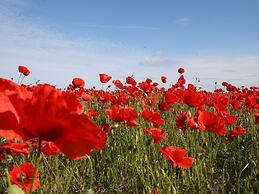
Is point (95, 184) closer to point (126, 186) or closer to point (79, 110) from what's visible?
point (126, 186)

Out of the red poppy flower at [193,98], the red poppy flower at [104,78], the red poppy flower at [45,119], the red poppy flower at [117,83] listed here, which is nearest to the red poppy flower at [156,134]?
the red poppy flower at [193,98]

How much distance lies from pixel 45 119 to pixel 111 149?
2.73 metres

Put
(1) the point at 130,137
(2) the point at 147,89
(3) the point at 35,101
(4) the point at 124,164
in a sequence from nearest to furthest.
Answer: (3) the point at 35,101
(4) the point at 124,164
(1) the point at 130,137
(2) the point at 147,89

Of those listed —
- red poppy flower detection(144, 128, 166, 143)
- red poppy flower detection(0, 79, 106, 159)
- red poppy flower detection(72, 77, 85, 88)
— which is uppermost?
red poppy flower detection(72, 77, 85, 88)

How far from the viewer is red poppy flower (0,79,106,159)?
0.93 meters

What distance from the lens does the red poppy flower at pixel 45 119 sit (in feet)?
3.04

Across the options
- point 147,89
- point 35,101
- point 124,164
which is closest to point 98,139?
point 35,101

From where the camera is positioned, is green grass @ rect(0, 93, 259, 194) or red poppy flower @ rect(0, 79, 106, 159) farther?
green grass @ rect(0, 93, 259, 194)

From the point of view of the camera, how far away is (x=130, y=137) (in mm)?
4004

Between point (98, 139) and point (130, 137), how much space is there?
305 cm

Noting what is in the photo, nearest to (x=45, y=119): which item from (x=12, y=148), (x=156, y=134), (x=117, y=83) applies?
(x=12, y=148)

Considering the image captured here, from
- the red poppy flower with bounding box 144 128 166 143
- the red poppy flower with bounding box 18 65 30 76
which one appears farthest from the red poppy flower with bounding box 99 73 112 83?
the red poppy flower with bounding box 144 128 166 143

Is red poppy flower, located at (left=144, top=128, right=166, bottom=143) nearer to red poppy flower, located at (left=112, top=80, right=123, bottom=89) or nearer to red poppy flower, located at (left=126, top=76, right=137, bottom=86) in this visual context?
red poppy flower, located at (left=126, top=76, right=137, bottom=86)

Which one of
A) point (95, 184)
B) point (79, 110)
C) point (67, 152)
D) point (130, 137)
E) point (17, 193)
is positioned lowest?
point (95, 184)
